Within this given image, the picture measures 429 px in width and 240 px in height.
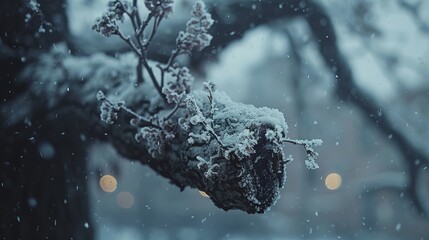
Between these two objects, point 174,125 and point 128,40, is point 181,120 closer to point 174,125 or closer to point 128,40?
point 174,125

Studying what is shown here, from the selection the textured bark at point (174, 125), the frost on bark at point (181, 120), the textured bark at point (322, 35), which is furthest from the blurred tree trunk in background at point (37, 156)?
the textured bark at point (322, 35)

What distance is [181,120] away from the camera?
6.04ft

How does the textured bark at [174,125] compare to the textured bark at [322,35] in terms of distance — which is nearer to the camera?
the textured bark at [174,125]

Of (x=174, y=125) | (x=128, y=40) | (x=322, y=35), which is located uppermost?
(x=322, y=35)

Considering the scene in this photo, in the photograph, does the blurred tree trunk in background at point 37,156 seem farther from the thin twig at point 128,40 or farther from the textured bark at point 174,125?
the thin twig at point 128,40

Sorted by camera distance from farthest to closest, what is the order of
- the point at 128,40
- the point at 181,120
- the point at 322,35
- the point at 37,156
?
the point at 37,156 → the point at 322,35 → the point at 128,40 → the point at 181,120

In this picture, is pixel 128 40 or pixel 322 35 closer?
pixel 128 40

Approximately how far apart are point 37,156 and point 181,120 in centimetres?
217

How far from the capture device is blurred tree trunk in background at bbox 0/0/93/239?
10.1 ft

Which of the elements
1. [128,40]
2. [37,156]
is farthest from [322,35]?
[37,156]

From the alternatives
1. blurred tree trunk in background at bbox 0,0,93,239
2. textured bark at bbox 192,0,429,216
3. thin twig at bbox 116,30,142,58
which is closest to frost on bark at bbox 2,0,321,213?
thin twig at bbox 116,30,142,58

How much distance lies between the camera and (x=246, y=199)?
5.34ft

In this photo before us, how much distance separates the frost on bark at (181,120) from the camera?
1577mm

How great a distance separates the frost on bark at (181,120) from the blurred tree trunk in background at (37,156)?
1.48 ft
